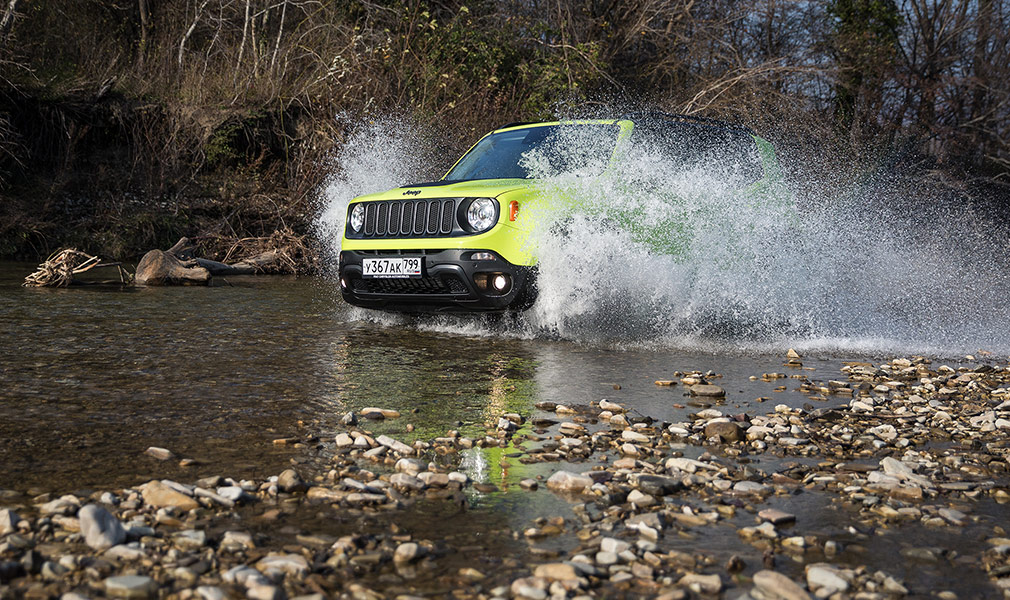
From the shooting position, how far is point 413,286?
305 inches

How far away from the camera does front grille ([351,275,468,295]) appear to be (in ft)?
24.6

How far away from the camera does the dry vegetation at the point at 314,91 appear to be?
16.4 metres

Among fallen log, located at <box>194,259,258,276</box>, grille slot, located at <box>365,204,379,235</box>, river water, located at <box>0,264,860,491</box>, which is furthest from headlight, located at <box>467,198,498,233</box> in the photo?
Result: fallen log, located at <box>194,259,258,276</box>

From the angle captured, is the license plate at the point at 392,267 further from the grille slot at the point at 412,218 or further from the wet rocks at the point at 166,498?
the wet rocks at the point at 166,498

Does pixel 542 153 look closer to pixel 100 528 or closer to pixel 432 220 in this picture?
pixel 432 220

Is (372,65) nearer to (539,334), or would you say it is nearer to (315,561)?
(539,334)

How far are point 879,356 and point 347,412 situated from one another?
433 centimetres

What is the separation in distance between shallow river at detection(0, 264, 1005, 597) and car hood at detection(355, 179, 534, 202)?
1104 mm

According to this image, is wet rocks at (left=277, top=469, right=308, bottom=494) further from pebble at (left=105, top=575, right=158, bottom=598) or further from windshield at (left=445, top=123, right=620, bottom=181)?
windshield at (left=445, top=123, right=620, bottom=181)

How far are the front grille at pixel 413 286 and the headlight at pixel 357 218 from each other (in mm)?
482

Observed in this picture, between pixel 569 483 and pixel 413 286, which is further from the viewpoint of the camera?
pixel 413 286

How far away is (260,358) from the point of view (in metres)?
6.38

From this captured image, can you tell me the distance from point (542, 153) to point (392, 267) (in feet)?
5.53

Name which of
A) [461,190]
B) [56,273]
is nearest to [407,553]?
[461,190]
